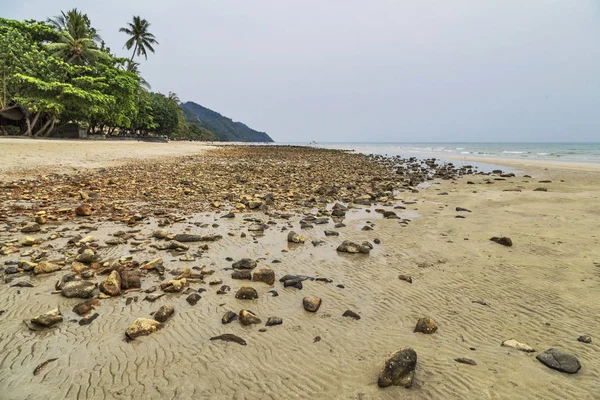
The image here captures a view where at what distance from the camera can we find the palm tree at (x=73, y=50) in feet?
144

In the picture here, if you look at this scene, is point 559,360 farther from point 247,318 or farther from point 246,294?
point 246,294

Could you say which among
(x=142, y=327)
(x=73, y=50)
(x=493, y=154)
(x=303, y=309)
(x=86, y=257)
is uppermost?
(x=73, y=50)

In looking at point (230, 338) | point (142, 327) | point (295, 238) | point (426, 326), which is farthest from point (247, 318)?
point (295, 238)

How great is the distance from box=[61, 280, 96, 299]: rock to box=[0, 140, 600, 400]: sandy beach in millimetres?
79

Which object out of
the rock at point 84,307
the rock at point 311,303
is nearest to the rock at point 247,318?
the rock at point 311,303

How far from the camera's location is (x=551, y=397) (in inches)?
92.5

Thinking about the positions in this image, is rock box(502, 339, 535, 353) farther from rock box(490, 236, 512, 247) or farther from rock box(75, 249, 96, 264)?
rock box(75, 249, 96, 264)

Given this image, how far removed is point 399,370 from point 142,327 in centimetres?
241

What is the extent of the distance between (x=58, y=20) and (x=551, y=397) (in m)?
73.1

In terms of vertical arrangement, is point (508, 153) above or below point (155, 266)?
above

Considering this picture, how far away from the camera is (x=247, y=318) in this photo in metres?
3.30

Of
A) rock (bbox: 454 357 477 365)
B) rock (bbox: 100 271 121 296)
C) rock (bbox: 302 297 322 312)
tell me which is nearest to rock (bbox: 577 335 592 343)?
rock (bbox: 454 357 477 365)

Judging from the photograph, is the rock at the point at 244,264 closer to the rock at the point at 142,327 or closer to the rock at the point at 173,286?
the rock at the point at 173,286

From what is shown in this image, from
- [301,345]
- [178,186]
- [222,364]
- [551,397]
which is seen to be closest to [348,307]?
[301,345]
